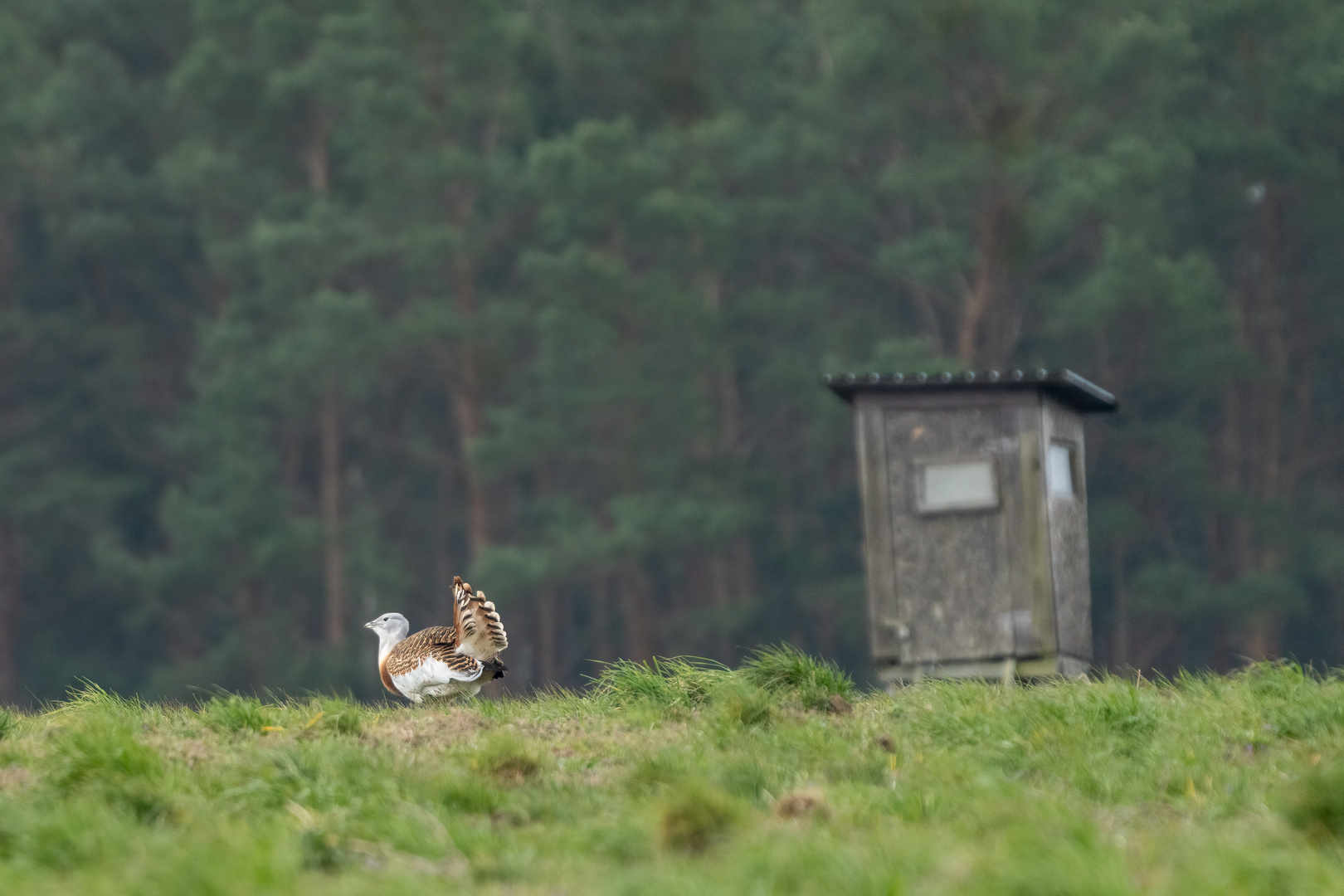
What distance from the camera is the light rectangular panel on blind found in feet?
41.8

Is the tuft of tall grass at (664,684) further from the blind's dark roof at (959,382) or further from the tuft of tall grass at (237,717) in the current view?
the blind's dark roof at (959,382)

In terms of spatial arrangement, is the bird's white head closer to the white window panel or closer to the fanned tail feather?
the fanned tail feather

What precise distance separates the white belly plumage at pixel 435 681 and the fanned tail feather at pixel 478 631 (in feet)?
0.35

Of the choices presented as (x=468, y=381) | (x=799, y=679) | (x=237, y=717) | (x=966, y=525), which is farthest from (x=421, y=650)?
(x=468, y=381)

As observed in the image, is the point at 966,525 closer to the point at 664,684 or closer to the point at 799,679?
the point at 799,679

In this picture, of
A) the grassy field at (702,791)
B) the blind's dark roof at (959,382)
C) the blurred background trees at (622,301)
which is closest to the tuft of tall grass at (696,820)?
the grassy field at (702,791)

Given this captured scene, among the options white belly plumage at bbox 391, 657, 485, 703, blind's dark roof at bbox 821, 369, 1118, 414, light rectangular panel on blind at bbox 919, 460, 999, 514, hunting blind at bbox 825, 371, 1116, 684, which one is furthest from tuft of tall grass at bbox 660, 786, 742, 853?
light rectangular panel on blind at bbox 919, 460, 999, 514

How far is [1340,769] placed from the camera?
5.75 metres

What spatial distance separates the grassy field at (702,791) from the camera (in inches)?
196

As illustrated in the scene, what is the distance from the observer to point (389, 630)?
10.7 meters

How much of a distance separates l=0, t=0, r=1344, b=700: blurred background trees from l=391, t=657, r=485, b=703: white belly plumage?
2019cm

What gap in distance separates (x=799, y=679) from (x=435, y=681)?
→ 209 cm

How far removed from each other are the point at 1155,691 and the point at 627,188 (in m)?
24.2

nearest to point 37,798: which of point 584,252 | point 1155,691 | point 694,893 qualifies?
point 694,893
